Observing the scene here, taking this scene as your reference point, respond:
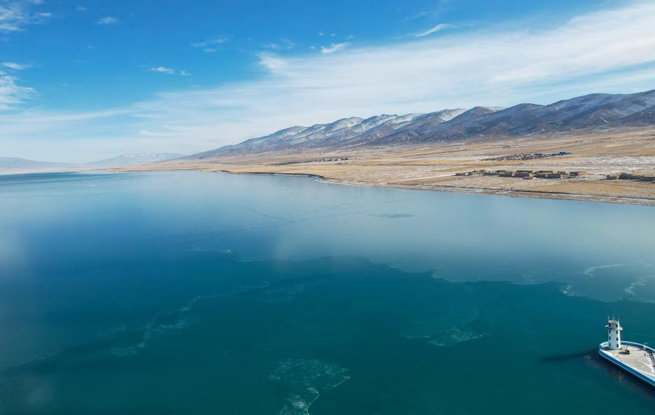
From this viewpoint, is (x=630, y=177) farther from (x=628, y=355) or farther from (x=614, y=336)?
(x=628, y=355)

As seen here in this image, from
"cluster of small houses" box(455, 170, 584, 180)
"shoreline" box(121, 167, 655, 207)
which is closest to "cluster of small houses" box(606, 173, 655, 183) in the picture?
"cluster of small houses" box(455, 170, 584, 180)

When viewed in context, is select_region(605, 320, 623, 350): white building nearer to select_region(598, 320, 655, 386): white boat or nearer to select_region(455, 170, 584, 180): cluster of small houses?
select_region(598, 320, 655, 386): white boat

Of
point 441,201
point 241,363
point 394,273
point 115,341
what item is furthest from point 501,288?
point 441,201

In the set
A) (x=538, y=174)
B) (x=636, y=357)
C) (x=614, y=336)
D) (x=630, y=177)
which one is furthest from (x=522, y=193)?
(x=636, y=357)

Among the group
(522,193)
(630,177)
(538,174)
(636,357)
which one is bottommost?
(636,357)

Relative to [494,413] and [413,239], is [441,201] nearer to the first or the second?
[413,239]

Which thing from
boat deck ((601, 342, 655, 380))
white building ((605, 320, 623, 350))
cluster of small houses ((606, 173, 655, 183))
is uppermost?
cluster of small houses ((606, 173, 655, 183))

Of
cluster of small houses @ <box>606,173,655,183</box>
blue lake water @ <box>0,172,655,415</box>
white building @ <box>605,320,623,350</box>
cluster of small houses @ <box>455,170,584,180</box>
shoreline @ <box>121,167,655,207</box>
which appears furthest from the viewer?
cluster of small houses @ <box>455,170,584,180</box>
